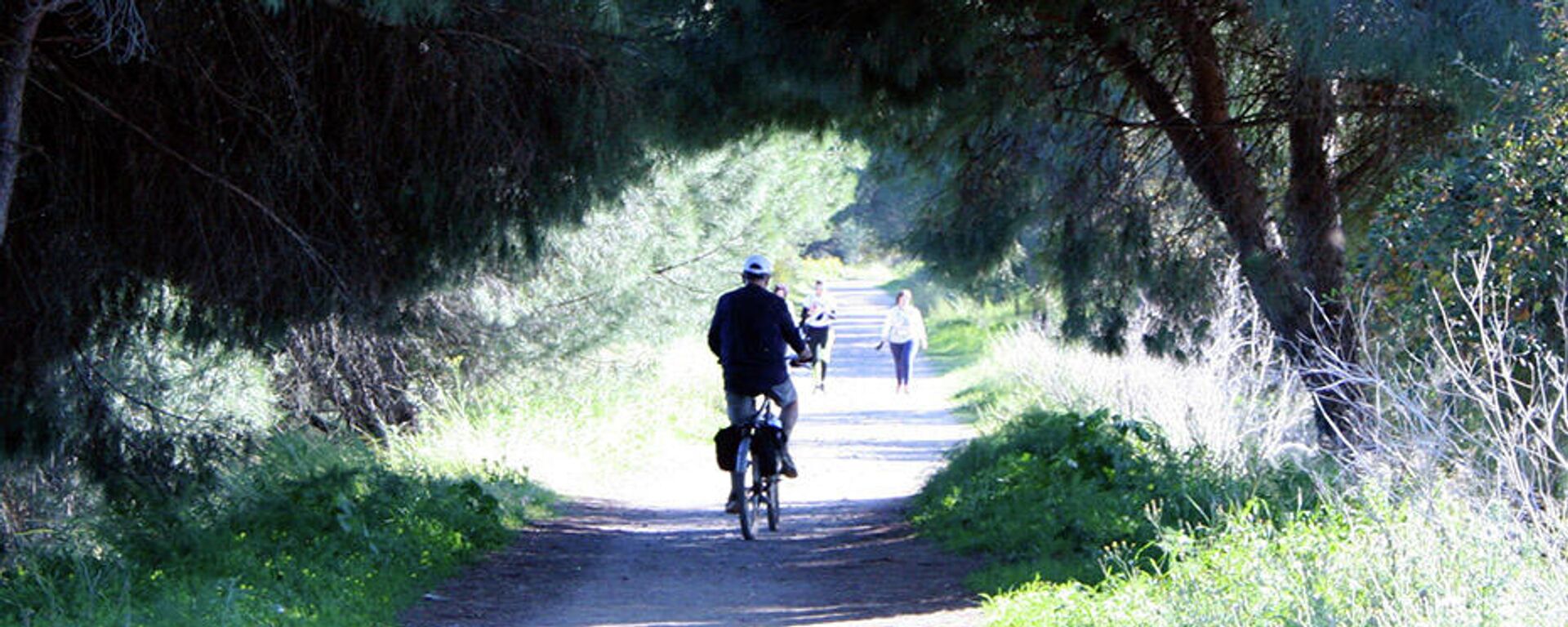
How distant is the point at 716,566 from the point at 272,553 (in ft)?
8.71

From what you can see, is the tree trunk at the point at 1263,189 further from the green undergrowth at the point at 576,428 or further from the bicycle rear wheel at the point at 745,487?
the green undergrowth at the point at 576,428

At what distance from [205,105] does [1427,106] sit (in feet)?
23.2

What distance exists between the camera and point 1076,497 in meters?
10.4

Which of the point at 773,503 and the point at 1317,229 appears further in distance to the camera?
the point at 773,503

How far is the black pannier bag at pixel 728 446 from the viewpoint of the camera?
462 inches

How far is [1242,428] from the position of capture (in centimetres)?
1230

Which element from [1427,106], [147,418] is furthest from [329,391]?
[1427,106]

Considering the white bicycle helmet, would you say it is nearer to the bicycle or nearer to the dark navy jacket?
the dark navy jacket

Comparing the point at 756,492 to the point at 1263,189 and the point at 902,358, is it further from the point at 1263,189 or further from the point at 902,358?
the point at 902,358

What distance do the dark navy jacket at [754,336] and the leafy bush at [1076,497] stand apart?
5.25 ft

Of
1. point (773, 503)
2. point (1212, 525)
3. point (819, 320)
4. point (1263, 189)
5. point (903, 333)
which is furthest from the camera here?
point (903, 333)

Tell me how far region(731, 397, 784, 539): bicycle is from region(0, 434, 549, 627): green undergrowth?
5.29ft

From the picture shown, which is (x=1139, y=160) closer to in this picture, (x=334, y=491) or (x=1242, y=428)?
(x=1242, y=428)

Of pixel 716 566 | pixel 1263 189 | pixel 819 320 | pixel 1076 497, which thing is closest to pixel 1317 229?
pixel 1263 189
